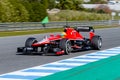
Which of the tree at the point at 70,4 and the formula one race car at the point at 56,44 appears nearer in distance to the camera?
the formula one race car at the point at 56,44

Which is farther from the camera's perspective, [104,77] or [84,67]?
Answer: [84,67]

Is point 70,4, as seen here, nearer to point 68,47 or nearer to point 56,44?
point 68,47

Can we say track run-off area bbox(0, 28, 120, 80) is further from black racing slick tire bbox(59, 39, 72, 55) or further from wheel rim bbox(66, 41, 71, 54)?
wheel rim bbox(66, 41, 71, 54)

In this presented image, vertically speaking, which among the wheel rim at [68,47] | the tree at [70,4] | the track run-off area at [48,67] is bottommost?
the track run-off area at [48,67]

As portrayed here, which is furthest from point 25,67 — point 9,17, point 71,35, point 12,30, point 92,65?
point 9,17

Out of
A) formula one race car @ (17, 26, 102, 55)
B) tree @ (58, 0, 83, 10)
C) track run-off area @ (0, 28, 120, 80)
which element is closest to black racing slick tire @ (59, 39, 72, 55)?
formula one race car @ (17, 26, 102, 55)

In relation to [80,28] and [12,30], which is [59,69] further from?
[12,30]

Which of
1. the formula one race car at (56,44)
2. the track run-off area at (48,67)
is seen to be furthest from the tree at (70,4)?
the track run-off area at (48,67)

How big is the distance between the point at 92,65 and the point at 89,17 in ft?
175

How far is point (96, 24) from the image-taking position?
187 ft

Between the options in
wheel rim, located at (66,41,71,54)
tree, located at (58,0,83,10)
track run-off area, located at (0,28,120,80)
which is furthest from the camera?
tree, located at (58,0,83,10)

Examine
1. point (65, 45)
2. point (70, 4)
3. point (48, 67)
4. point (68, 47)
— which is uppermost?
point (70, 4)

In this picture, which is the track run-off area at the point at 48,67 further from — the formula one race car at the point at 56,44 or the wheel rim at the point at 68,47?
the wheel rim at the point at 68,47

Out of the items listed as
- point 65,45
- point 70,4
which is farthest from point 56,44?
point 70,4
